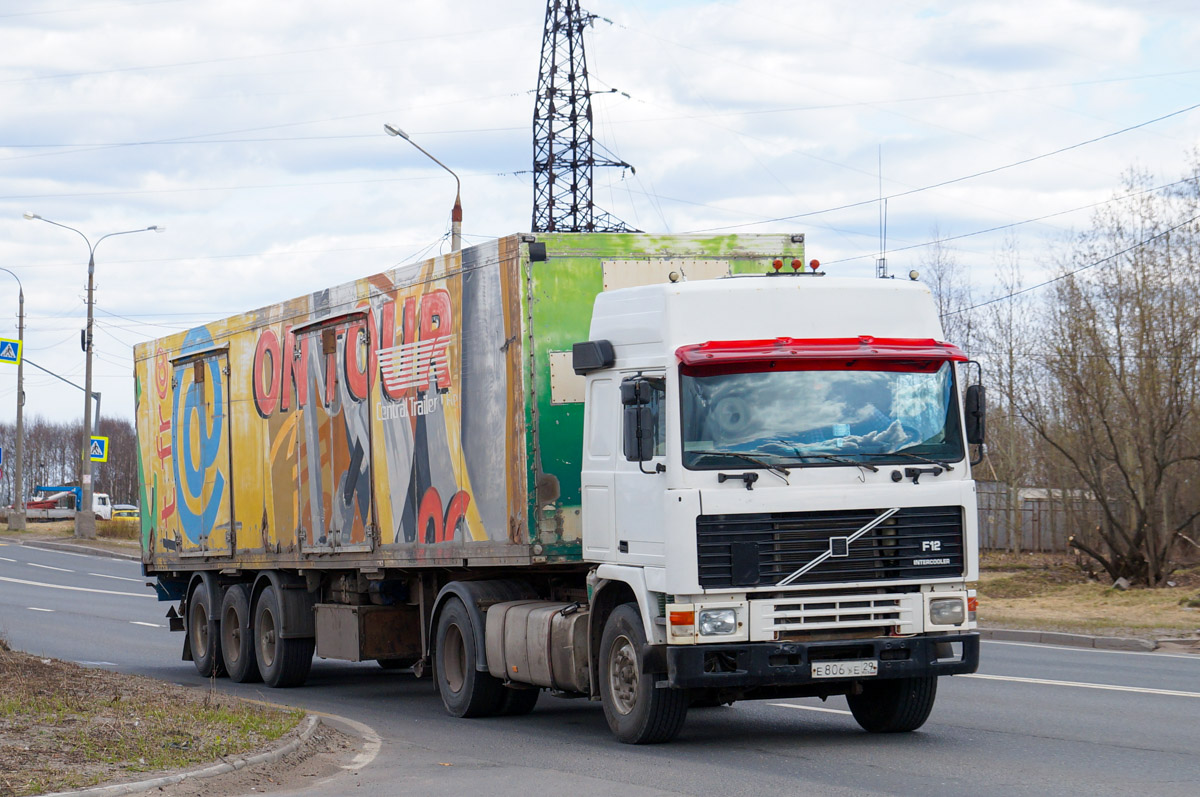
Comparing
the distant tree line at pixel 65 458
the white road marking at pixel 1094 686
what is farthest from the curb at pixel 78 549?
the distant tree line at pixel 65 458

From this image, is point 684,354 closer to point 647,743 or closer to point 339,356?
point 647,743

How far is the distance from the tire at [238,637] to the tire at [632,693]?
7.35m

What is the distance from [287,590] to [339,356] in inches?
118

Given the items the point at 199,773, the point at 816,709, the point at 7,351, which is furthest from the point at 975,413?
the point at 7,351

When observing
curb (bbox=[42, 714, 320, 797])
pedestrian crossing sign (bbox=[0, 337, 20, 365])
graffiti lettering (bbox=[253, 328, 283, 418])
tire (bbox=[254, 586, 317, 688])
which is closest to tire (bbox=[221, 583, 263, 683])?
tire (bbox=[254, 586, 317, 688])

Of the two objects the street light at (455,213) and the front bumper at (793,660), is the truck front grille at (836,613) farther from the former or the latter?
the street light at (455,213)

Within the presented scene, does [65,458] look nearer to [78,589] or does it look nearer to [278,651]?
[78,589]

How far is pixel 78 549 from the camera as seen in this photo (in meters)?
50.6

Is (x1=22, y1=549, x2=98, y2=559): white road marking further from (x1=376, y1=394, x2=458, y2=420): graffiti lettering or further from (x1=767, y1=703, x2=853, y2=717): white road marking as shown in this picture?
(x1=767, y1=703, x2=853, y2=717): white road marking

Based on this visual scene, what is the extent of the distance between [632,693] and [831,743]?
4.63 feet

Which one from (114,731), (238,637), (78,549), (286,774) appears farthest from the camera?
(78,549)

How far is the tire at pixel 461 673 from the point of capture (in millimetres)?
12398

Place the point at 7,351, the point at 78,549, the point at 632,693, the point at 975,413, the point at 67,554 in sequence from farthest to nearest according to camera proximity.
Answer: the point at 78,549
the point at 67,554
the point at 7,351
the point at 632,693
the point at 975,413

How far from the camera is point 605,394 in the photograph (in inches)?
424
